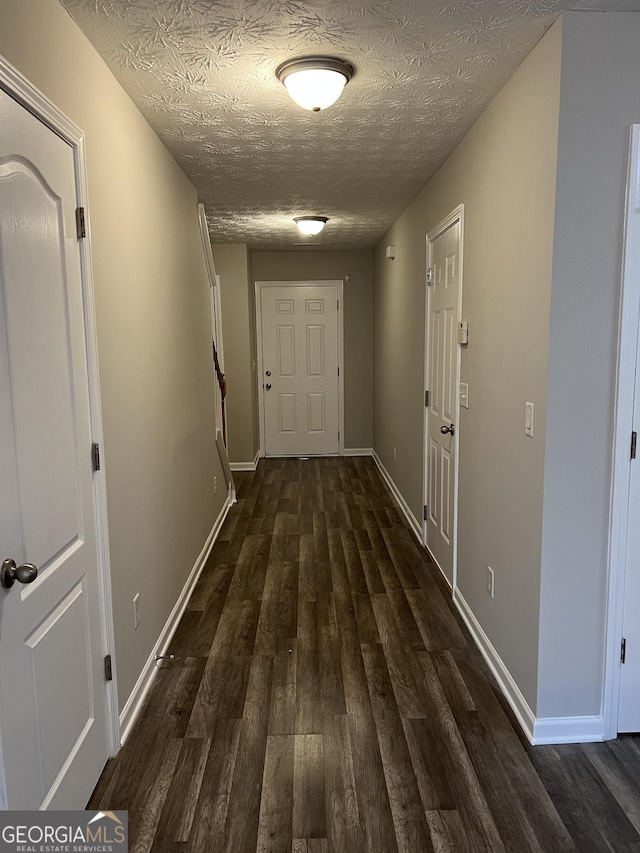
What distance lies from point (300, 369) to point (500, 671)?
4999 millimetres

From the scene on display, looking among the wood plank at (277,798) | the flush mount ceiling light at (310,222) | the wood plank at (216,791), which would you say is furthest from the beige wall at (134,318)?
the flush mount ceiling light at (310,222)

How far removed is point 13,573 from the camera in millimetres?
1340

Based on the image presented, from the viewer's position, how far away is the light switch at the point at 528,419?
2.12 m

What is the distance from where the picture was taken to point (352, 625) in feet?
9.96

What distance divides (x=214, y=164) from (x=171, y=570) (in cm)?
231

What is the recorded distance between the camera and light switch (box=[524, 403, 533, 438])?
2.12 m

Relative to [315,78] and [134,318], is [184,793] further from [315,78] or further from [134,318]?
[315,78]

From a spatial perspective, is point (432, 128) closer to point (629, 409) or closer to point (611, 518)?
point (629, 409)

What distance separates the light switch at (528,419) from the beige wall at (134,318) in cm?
152

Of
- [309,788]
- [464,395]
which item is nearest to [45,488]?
[309,788]

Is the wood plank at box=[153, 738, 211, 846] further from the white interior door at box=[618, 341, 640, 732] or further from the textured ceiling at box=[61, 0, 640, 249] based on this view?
the textured ceiling at box=[61, 0, 640, 249]

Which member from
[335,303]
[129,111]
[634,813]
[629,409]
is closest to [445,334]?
[629,409]

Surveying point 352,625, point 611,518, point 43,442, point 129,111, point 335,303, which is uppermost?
point 129,111

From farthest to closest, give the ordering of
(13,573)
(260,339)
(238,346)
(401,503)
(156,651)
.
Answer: (260,339)
(238,346)
(401,503)
(156,651)
(13,573)
